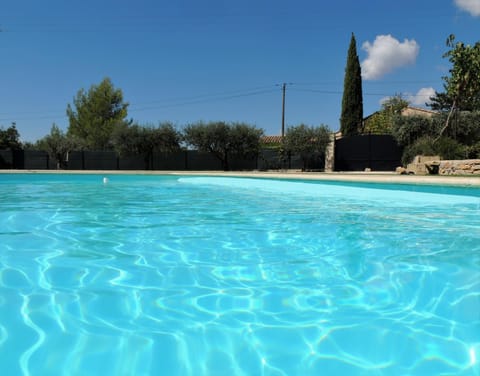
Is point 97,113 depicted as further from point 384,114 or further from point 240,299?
point 240,299

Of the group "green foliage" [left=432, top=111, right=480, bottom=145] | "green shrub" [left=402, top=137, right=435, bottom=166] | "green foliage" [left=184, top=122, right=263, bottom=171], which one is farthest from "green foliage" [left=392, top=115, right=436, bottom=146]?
"green foliage" [left=184, top=122, right=263, bottom=171]

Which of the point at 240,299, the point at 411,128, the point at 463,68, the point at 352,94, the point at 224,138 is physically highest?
the point at 352,94

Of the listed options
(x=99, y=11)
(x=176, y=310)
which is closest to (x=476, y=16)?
(x=99, y=11)

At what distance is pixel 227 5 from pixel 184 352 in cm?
2248

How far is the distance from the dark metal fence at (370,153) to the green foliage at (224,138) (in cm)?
572

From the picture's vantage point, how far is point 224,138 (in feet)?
82.1

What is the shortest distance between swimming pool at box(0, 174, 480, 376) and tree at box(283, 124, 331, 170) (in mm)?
18538

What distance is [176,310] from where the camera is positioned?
2.23m

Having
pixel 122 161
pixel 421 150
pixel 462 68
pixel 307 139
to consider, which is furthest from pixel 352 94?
pixel 122 161

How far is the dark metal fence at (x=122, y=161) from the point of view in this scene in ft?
85.9

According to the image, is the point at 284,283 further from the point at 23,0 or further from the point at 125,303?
the point at 23,0

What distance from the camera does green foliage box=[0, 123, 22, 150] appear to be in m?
31.8

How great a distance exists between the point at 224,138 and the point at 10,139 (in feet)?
72.3

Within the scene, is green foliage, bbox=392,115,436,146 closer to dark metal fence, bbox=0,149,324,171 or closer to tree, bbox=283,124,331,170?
tree, bbox=283,124,331,170
